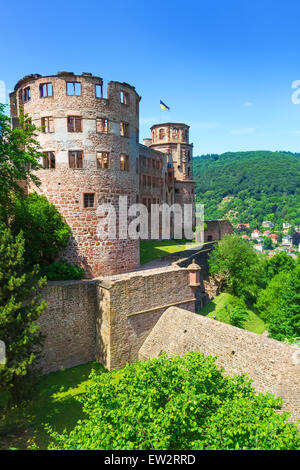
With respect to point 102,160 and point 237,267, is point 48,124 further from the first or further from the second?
point 237,267

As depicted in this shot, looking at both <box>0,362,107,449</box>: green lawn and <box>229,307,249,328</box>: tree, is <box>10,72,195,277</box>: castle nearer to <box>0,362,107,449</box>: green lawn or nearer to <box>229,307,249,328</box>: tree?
<box>0,362,107,449</box>: green lawn

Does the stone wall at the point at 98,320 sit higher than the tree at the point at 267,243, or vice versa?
the stone wall at the point at 98,320

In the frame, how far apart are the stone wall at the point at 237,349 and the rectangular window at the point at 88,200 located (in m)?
10.2

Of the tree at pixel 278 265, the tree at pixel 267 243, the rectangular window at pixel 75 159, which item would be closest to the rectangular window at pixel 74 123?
the rectangular window at pixel 75 159

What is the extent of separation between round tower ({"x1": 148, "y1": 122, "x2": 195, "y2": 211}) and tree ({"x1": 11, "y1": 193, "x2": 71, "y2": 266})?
3619 cm

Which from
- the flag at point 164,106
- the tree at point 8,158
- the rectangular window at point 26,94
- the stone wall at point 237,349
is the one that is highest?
the flag at point 164,106

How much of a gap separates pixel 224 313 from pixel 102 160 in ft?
79.7

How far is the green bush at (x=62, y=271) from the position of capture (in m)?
22.0

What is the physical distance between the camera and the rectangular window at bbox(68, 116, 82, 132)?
22953mm

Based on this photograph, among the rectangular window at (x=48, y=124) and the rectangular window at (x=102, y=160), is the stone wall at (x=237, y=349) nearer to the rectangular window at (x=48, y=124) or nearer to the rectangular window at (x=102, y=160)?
the rectangular window at (x=102, y=160)

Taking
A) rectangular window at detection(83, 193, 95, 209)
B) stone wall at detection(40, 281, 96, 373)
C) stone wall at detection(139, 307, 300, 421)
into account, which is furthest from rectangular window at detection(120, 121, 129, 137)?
stone wall at detection(139, 307, 300, 421)

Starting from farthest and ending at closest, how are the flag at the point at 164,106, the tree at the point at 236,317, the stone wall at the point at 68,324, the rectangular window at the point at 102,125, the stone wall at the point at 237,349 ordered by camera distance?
the flag at the point at 164,106, the tree at the point at 236,317, the rectangular window at the point at 102,125, the stone wall at the point at 68,324, the stone wall at the point at 237,349

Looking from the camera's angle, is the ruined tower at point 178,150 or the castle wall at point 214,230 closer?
the castle wall at point 214,230

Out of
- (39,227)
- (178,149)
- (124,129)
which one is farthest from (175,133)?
(39,227)
